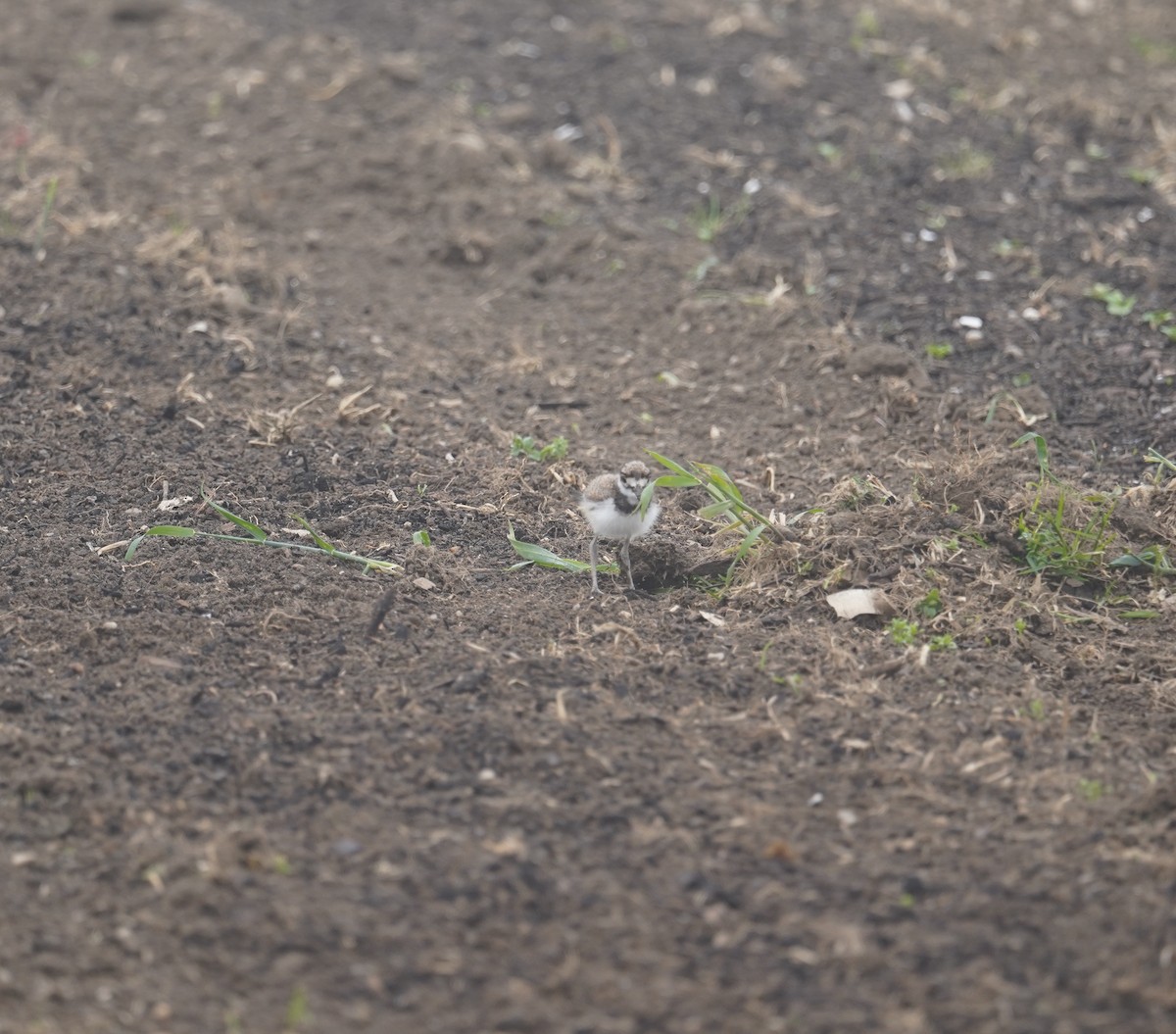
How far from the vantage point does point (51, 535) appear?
491cm

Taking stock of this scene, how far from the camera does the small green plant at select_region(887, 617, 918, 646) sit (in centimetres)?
438

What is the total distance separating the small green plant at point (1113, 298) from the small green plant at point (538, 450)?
2.99m

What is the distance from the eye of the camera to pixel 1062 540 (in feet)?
15.7

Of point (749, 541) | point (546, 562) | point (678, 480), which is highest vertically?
point (678, 480)

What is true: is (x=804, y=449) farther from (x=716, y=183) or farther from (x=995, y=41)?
(x=995, y=41)

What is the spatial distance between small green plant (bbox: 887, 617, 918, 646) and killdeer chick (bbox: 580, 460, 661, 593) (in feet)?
3.17

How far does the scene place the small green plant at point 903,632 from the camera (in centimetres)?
438

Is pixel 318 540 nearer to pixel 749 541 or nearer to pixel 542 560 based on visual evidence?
pixel 542 560

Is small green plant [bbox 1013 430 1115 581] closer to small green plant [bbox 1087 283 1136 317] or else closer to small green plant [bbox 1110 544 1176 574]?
small green plant [bbox 1110 544 1176 574]

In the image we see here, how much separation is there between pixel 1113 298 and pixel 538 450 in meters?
3.19

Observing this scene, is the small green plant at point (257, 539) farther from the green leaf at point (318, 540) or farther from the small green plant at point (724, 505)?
the small green plant at point (724, 505)

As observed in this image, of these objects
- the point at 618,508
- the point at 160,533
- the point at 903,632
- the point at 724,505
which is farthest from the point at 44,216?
the point at 903,632

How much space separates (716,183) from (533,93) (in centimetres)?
177

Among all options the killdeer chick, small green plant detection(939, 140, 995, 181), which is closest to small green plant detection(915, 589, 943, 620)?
the killdeer chick
